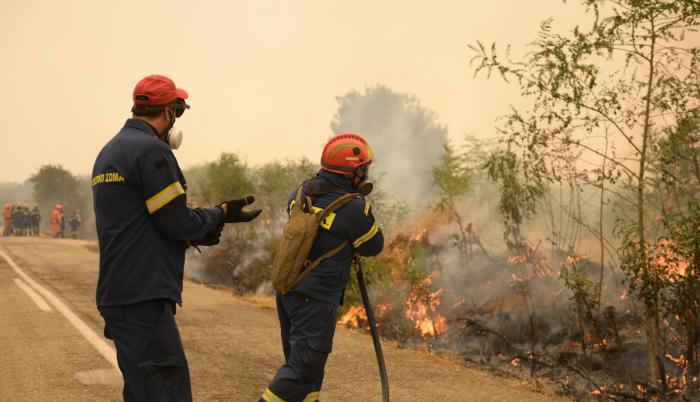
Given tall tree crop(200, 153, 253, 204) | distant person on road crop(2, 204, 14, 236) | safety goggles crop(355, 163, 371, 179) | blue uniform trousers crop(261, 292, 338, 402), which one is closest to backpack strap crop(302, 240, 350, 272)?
blue uniform trousers crop(261, 292, 338, 402)

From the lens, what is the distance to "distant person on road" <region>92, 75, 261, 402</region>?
10.4 feet

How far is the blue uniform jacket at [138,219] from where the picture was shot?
318 cm

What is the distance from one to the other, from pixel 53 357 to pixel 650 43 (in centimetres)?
655

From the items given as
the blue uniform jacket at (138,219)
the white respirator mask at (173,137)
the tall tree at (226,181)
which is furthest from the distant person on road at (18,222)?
the blue uniform jacket at (138,219)

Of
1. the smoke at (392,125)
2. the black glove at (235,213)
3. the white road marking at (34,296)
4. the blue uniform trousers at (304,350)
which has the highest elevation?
the smoke at (392,125)

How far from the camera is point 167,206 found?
10.4 feet

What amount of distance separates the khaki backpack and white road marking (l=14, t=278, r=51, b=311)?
22.5 feet

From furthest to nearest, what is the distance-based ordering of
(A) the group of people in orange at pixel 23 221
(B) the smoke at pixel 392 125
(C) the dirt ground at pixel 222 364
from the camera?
(B) the smoke at pixel 392 125
(A) the group of people in orange at pixel 23 221
(C) the dirt ground at pixel 222 364

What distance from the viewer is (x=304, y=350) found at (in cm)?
429

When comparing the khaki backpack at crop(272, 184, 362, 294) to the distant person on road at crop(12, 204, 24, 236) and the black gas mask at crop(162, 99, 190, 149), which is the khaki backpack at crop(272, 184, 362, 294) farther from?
the distant person on road at crop(12, 204, 24, 236)

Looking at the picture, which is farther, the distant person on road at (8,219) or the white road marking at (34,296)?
the distant person on road at (8,219)

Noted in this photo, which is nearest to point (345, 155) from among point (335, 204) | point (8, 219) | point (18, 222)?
point (335, 204)

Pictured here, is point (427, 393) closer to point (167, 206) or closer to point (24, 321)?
point (167, 206)

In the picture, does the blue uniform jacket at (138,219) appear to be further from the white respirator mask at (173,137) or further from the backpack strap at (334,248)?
the backpack strap at (334,248)
